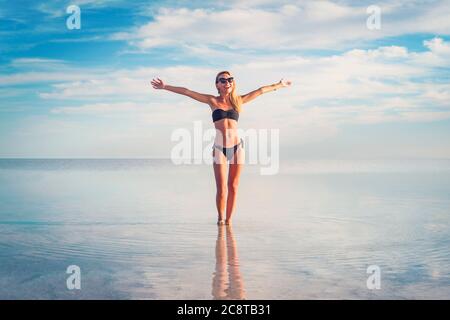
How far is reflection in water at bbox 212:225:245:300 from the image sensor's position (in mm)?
4314

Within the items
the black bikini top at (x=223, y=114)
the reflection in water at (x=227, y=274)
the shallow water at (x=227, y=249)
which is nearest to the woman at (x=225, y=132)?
the black bikini top at (x=223, y=114)

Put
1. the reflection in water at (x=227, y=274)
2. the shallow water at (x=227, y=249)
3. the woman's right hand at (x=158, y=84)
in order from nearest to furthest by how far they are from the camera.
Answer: the reflection in water at (x=227, y=274), the shallow water at (x=227, y=249), the woman's right hand at (x=158, y=84)

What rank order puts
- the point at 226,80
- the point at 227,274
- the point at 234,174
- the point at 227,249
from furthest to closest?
the point at 234,174, the point at 226,80, the point at 227,249, the point at 227,274

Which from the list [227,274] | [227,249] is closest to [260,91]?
[227,249]

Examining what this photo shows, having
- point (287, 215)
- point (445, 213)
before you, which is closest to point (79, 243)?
point (287, 215)

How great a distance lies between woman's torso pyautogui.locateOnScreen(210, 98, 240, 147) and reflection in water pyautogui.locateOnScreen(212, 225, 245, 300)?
2177mm

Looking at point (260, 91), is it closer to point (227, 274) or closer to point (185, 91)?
point (185, 91)

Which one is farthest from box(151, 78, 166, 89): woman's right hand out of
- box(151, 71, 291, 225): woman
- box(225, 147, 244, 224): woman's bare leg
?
box(225, 147, 244, 224): woman's bare leg

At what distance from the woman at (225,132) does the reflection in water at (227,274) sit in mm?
1747

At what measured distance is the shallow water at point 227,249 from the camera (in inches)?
177

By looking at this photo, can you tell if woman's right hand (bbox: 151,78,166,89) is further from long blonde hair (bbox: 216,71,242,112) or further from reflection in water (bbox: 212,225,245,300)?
reflection in water (bbox: 212,225,245,300)

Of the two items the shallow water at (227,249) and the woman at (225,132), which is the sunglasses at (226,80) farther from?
the shallow water at (227,249)

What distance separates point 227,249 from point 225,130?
9.70ft

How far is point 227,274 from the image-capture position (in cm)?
498
